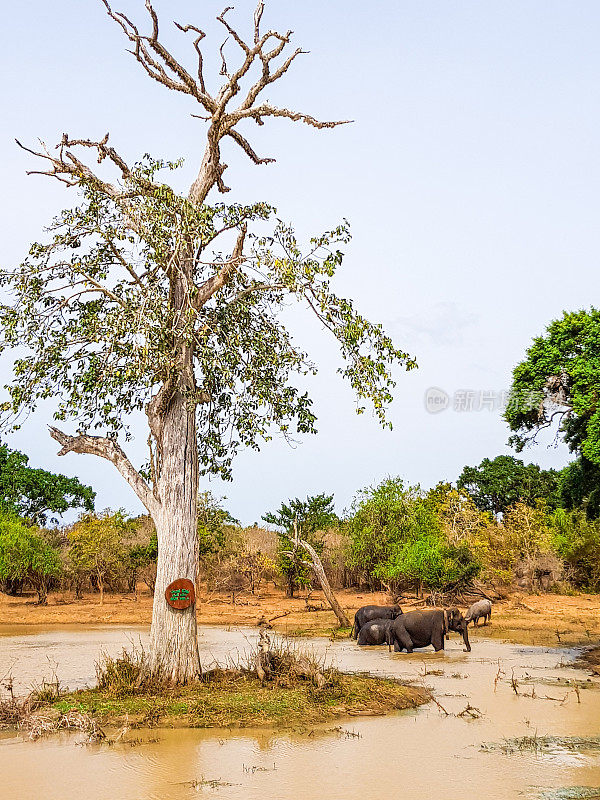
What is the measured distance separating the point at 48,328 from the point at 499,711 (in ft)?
28.4

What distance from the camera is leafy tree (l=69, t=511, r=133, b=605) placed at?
3228 centimetres

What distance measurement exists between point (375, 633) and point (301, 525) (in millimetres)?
14736

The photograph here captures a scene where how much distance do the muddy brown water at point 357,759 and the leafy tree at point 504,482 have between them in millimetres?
34710

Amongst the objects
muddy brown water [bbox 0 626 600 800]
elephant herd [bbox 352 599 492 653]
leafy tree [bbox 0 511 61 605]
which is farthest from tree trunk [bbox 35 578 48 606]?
muddy brown water [bbox 0 626 600 800]

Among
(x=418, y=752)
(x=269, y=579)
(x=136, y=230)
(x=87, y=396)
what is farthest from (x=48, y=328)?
(x=269, y=579)

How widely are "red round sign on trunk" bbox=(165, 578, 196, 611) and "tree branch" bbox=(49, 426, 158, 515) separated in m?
1.30

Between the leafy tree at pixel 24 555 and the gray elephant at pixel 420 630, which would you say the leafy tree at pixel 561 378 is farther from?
the leafy tree at pixel 24 555

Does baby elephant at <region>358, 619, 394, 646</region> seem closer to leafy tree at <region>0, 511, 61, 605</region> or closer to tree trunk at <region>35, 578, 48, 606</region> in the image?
leafy tree at <region>0, 511, 61, 605</region>

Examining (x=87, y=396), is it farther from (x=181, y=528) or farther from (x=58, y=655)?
(x=58, y=655)

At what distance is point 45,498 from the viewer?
4234 cm

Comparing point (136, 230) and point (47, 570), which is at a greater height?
point (136, 230)

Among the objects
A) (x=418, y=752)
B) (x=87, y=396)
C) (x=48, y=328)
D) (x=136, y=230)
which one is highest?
(x=136, y=230)

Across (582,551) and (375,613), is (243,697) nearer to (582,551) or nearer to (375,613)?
(375,613)

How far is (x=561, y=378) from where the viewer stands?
14219mm
